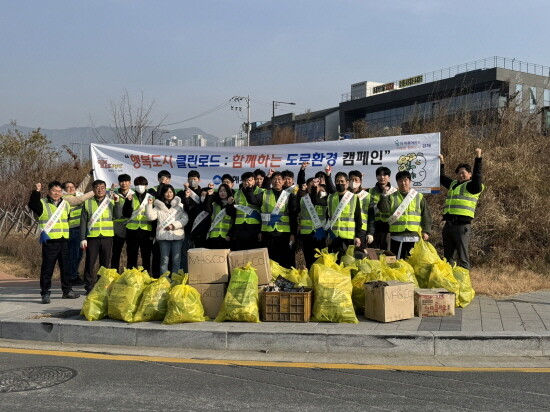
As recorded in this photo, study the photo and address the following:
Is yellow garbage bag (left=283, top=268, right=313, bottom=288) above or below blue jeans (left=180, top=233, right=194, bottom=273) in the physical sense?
below

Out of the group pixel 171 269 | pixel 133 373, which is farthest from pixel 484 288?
pixel 133 373

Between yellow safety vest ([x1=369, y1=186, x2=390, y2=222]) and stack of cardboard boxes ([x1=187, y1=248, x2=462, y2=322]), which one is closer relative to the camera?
stack of cardboard boxes ([x1=187, y1=248, x2=462, y2=322])

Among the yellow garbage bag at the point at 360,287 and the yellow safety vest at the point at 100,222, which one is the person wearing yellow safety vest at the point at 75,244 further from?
the yellow garbage bag at the point at 360,287

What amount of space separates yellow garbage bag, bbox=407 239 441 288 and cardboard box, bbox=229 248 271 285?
2160mm

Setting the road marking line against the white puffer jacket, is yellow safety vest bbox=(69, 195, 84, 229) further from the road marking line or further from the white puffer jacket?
the road marking line

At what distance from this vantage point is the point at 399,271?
7.47 meters

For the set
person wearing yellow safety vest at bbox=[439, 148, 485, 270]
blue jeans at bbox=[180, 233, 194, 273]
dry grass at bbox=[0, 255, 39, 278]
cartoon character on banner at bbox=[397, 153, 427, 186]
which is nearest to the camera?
person wearing yellow safety vest at bbox=[439, 148, 485, 270]

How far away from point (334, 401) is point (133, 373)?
6.63 ft

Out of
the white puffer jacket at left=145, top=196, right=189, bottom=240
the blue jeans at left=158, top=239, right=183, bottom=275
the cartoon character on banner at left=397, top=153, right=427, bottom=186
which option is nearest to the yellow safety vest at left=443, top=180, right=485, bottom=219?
the cartoon character on banner at left=397, top=153, right=427, bottom=186

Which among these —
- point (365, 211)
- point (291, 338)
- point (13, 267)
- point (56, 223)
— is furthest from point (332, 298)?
point (13, 267)

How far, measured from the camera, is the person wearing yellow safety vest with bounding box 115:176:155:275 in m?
9.24

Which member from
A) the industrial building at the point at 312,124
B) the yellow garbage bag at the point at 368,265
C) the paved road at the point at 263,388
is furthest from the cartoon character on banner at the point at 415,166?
the industrial building at the point at 312,124

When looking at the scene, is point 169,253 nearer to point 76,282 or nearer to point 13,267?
point 76,282

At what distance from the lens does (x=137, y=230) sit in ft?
30.4
